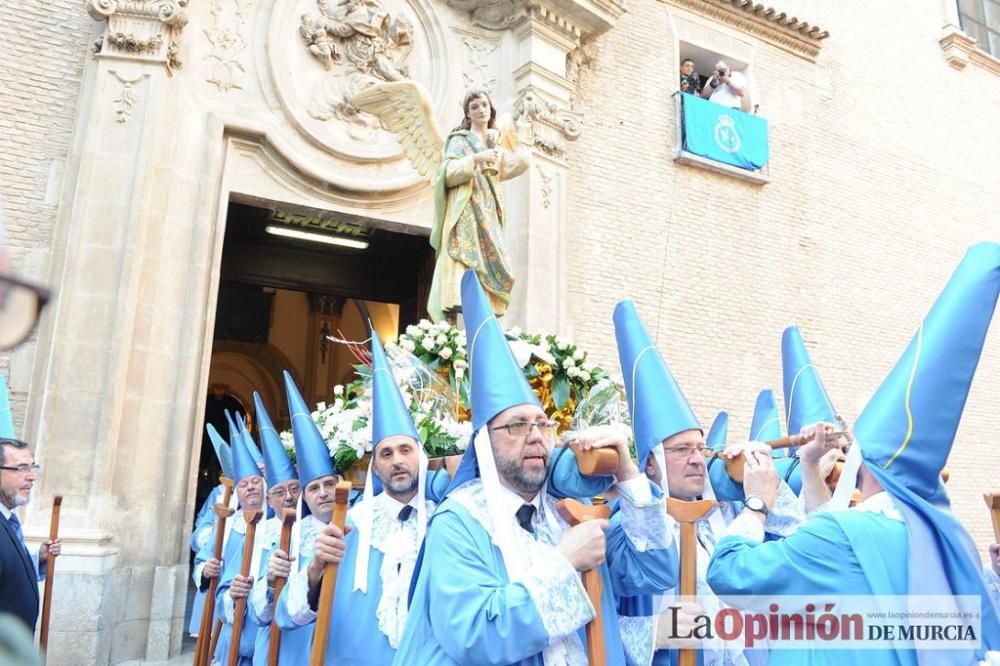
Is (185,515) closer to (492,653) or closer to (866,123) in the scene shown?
(492,653)

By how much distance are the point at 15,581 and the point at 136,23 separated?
19.6 ft

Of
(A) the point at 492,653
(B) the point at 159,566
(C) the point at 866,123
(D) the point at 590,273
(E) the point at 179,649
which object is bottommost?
(E) the point at 179,649

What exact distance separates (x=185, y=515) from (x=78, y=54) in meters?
4.76

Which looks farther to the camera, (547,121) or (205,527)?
(547,121)

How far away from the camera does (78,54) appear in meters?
7.58

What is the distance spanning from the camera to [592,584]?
6.59ft

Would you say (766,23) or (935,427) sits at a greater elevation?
(766,23)

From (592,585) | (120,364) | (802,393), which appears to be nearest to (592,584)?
(592,585)

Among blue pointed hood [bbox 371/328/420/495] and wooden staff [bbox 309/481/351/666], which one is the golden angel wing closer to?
blue pointed hood [bbox 371/328/420/495]

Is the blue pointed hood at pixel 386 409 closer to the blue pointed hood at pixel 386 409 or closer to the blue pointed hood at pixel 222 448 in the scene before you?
the blue pointed hood at pixel 386 409

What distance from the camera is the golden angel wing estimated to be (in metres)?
6.14

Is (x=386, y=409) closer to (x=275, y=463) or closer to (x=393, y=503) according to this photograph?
(x=393, y=503)

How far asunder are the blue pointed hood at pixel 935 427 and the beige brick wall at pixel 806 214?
765 cm

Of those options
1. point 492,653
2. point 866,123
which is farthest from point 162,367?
point 866,123
